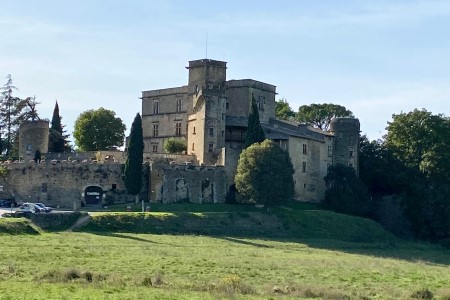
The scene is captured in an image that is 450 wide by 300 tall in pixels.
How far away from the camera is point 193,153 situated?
86.4 metres

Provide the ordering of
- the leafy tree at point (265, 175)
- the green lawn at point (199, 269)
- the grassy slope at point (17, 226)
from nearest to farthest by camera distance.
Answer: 1. the green lawn at point (199, 269)
2. the grassy slope at point (17, 226)
3. the leafy tree at point (265, 175)

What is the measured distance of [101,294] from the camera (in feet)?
103

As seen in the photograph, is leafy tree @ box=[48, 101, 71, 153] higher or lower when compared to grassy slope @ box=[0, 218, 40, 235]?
higher

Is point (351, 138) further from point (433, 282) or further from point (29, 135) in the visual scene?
point (433, 282)

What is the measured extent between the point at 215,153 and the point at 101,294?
5252 centimetres

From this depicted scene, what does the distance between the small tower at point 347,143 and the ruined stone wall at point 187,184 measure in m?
17.8

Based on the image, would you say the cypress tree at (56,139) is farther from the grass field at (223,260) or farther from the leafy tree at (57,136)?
the grass field at (223,260)

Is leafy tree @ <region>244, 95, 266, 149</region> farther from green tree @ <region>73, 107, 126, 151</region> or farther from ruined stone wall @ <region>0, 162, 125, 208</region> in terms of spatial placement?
green tree @ <region>73, 107, 126, 151</region>

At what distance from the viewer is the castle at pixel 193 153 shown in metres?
78.6

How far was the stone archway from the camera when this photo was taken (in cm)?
7869

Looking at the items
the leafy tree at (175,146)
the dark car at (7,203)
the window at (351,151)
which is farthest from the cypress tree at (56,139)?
the window at (351,151)

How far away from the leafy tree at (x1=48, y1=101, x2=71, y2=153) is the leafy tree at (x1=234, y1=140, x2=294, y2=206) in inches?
1192

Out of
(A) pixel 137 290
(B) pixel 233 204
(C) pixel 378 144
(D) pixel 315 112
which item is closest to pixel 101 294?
(A) pixel 137 290

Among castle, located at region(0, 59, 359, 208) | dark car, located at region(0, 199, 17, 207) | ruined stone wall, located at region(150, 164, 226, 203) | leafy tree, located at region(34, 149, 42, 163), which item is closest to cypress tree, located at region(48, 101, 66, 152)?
leafy tree, located at region(34, 149, 42, 163)
